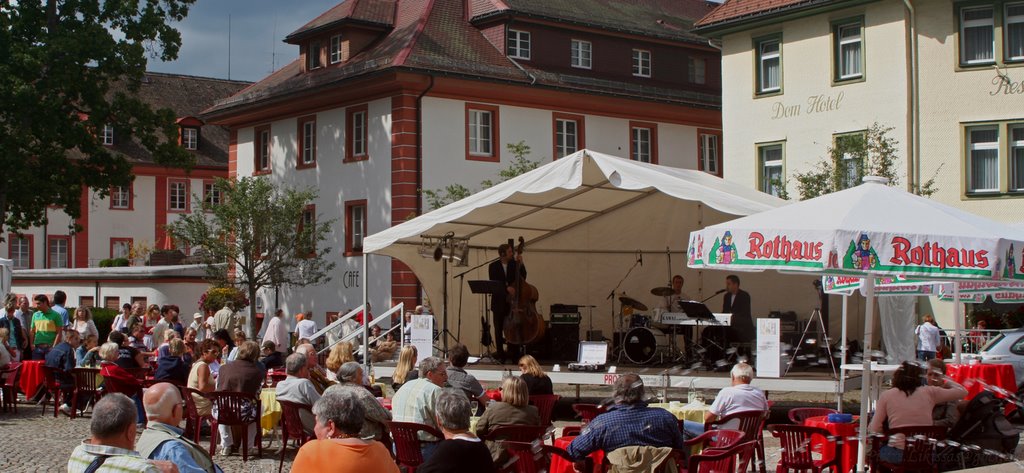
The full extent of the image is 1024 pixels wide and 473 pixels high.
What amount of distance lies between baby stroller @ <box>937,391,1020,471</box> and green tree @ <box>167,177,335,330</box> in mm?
25531

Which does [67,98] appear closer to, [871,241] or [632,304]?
[632,304]

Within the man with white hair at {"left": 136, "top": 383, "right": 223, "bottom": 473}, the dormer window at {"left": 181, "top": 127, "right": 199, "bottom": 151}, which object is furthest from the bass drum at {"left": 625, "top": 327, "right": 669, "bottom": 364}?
the dormer window at {"left": 181, "top": 127, "right": 199, "bottom": 151}

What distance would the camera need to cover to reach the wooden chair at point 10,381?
1778cm

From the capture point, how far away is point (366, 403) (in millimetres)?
7746

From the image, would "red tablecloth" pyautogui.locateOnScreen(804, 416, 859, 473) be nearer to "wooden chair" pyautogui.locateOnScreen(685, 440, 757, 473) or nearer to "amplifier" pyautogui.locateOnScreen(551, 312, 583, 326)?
"wooden chair" pyautogui.locateOnScreen(685, 440, 757, 473)

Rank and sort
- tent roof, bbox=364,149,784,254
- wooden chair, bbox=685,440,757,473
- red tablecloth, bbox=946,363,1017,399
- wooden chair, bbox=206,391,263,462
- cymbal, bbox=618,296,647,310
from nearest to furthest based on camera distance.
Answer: wooden chair, bbox=685,440,757,473, wooden chair, bbox=206,391,263,462, red tablecloth, bbox=946,363,1017,399, tent roof, bbox=364,149,784,254, cymbal, bbox=618,296,647,310

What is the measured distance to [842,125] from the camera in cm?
3044

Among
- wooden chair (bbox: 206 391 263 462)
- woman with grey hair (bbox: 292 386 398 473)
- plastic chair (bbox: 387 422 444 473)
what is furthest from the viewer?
wooden chair (bbox: 206 391 263 462)

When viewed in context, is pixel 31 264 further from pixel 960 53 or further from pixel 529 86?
pixel 960 53

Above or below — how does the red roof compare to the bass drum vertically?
above

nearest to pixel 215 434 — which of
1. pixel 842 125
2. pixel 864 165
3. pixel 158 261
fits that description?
pixel 864 165

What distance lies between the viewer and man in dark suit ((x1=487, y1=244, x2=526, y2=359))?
20.8 m

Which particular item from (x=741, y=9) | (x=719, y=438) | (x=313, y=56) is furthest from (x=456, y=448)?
(x=313, y=56)

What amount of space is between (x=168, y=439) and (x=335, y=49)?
32.2 m
